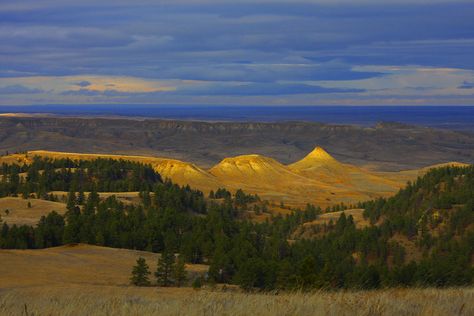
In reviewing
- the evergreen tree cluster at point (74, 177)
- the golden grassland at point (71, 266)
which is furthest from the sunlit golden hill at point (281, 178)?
the golden grassland at point (71, 266)

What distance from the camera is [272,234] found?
74188 millimetres

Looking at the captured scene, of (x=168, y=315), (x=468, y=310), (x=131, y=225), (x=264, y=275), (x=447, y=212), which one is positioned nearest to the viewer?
Result: (x=168, y=315)

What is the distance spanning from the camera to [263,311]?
10367mm

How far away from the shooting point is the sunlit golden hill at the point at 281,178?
128 m

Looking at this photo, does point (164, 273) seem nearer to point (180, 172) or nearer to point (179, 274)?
point (179, 274)

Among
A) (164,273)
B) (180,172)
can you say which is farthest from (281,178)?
(164,273)

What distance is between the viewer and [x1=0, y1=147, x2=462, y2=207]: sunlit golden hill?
128m

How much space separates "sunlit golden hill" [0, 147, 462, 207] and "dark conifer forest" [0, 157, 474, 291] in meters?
29.1

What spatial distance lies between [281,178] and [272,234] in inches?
2805

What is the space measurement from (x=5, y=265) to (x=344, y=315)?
32209 millimetres

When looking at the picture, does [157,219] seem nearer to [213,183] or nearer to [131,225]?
[131,225]

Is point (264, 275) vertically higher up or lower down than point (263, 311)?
lower down

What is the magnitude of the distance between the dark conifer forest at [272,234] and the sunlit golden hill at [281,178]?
95.5ft

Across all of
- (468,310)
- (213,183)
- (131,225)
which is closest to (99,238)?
(131,225)
